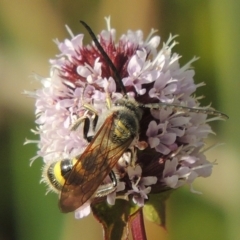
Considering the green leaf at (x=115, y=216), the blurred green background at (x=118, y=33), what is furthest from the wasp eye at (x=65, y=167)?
the blurred green background at (x=118, y=33)

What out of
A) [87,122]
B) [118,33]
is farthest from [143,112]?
[118,33]

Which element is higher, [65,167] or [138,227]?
[65,167]

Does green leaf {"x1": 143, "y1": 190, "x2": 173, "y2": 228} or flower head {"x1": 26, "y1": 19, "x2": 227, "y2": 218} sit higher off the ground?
flower head {"x1": 26, "y1": 19, "x2": 227, "y2": 218}

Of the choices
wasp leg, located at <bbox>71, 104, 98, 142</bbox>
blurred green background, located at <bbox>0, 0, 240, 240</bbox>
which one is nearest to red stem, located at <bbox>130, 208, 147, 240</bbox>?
wasp leg, located at <bbox>71, 104, 98, 142</bbox>

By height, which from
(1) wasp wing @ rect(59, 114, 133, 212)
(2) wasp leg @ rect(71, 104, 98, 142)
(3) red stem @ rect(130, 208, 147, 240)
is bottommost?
(3) red stem @ rect(130, 208, 147, 240)

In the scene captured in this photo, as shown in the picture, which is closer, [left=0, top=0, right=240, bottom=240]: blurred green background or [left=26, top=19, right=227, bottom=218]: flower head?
[left=26, top=19, right=227, bottom=218]: flower head

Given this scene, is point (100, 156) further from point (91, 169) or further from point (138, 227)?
point (138, 227)

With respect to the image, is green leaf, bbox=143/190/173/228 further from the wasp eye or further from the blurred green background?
the blurred green background
